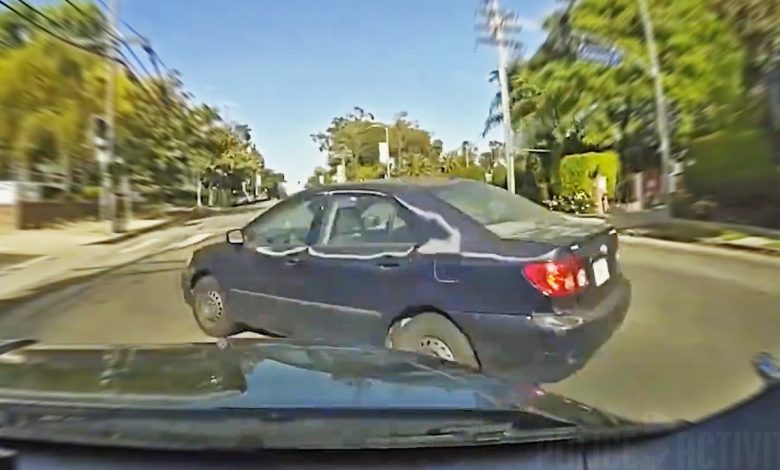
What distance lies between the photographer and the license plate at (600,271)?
2.59 meters

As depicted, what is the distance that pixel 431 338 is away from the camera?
2.76 metres

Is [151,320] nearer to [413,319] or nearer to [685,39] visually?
[413,319]

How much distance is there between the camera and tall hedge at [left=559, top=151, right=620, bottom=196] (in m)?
2.71

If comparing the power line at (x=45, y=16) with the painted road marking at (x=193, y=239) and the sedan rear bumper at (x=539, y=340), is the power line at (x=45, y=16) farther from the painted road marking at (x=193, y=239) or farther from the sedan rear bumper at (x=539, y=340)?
the sedan rear bumper at (x=539, y=340)

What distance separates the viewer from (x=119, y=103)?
2551 mm

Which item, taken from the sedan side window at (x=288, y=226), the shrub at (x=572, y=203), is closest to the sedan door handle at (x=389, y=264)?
the sedan side window at (x=288, y=226)

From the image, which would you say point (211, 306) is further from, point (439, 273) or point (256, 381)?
point (256, 381)

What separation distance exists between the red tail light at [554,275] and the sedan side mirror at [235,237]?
4.04ft

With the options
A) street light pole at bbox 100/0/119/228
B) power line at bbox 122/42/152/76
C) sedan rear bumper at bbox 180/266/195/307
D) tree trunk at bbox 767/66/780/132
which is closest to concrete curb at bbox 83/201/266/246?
street light pole at bbox 100/0/119/228

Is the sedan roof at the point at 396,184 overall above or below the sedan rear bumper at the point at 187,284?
above

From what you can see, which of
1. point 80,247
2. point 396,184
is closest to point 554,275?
point 396,184

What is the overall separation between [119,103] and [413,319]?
3.94 ft

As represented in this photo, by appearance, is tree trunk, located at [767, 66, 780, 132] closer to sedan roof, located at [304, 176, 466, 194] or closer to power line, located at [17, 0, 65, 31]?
sedan roof, located at [304, 176, 466, 194]

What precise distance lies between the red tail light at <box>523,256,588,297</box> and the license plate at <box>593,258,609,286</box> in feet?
0.30
